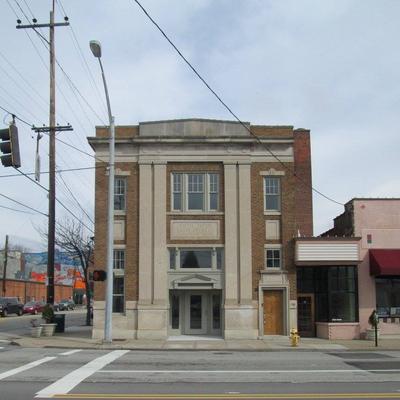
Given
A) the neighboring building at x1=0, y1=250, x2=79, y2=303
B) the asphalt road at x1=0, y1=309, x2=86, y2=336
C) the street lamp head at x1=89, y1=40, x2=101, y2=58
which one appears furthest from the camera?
the neighboring building at x1=0, y1=250, x2=79, y2=303

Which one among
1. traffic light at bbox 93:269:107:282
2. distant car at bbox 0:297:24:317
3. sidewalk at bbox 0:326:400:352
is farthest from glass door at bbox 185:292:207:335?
distant car at bbox 0:297:24:317

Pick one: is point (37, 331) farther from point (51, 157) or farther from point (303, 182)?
point (303, 182)

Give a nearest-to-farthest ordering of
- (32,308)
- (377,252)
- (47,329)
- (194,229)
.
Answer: (377,252), (194,229), (47,329), (32,308)


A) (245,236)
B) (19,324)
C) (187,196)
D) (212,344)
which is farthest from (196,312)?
(19,324)

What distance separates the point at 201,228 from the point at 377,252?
7.57 m

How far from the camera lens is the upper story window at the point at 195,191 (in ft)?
89.2

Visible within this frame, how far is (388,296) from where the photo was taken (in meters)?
27.0

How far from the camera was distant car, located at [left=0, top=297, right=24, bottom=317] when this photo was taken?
5625 cm

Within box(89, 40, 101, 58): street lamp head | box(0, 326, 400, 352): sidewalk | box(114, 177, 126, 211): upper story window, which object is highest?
box(89, 40, 101, 58): street lamp head

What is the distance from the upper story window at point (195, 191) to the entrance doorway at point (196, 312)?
372 cm

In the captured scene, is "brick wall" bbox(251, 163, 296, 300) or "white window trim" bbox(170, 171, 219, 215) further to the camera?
"white window trim" bbox(170, 171, 219, 215)

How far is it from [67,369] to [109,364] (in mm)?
1686

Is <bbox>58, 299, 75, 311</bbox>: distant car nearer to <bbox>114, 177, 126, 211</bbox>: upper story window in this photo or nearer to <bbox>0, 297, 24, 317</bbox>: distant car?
<bbox>0, 297, 24, 317</bbox>: distant car

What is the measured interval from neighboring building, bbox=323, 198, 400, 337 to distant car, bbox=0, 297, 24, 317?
3846 cm
